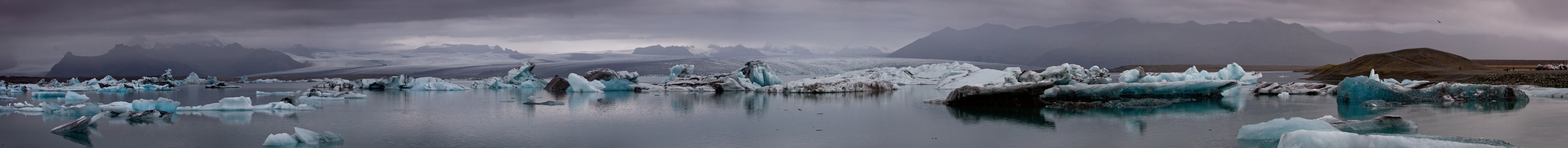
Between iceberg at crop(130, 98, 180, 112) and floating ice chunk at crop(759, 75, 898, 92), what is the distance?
1194 cm

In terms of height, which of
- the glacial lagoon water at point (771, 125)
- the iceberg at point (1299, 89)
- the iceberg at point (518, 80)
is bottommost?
the glacial lagoon water at point (771, 125)

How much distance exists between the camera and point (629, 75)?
2862cm

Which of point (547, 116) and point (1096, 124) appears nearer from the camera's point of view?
point (1096, 124)

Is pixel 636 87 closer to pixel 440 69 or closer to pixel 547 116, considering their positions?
pixel 547 116

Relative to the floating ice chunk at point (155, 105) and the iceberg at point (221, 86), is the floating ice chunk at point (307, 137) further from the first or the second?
the iceberg at point (221, 86)

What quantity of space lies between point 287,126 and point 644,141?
4580 mm

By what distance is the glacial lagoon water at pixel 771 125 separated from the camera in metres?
8.57

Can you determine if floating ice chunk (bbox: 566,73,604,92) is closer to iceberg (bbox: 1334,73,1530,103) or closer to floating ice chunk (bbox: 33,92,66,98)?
floating ice chunk (bbox: 33,92,66,98)

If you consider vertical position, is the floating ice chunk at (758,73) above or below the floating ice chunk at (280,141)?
above

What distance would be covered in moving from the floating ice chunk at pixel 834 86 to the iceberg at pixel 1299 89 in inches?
322

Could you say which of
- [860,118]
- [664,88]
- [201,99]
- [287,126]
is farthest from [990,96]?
[201,99]

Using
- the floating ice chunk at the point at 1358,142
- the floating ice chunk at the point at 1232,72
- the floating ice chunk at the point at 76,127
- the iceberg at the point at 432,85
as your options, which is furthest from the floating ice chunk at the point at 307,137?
the floating ice chunk at the point at 1232,72

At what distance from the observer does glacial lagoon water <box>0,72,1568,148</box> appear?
8.57 metres

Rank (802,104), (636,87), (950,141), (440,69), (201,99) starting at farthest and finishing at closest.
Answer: (440,69)
(636,87)
(201,99)
(802,104)
(950,141)
